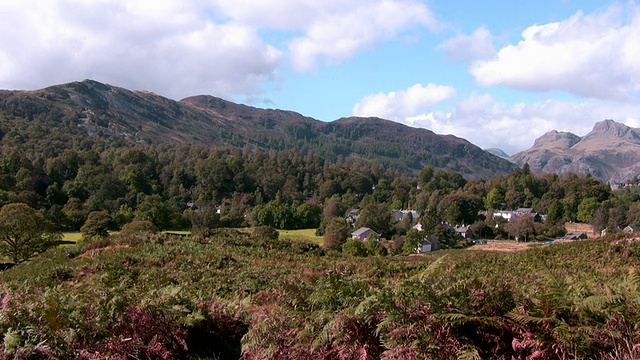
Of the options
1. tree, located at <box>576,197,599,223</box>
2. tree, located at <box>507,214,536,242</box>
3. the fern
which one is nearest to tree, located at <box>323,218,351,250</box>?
tree, located at <box>507,214,536,242</box>

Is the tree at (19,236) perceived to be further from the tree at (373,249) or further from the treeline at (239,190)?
the treeline at (239,190)

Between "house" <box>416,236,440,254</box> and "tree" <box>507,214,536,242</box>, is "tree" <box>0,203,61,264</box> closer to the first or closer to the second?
"house" <box>416,236,440,254</box>

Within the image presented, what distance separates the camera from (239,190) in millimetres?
110000

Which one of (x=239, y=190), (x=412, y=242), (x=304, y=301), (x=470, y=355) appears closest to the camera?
(x=470, y=355)

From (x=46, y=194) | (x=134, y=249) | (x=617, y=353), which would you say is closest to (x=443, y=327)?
(x=617, y=353)

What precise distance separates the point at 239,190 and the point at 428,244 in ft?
196

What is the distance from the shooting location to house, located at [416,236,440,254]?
57.3m

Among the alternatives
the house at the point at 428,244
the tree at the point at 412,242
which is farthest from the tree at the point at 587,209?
the tree at the point at 412,242

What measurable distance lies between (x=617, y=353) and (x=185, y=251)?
1408 centimetres

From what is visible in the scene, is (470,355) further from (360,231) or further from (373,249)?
(360,231)

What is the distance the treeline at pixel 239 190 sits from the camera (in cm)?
7350

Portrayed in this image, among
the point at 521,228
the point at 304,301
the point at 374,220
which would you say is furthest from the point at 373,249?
the point at 304,301

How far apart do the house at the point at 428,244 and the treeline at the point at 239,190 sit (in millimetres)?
9248

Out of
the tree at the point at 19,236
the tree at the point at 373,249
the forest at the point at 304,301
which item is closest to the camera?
the forest at the point at 304,301
